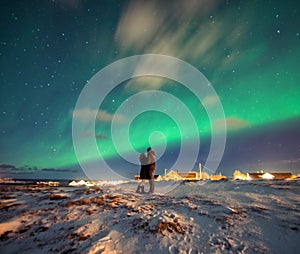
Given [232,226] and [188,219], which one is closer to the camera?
[232,226]

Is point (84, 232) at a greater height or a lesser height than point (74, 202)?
lesser

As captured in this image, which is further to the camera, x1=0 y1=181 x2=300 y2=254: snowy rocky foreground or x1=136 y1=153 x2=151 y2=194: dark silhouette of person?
x1=136 y1=153 x2=151 y2=194: dark silhouette of person

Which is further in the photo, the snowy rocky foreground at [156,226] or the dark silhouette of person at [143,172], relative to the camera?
the dark silhouette of person at [143,172]

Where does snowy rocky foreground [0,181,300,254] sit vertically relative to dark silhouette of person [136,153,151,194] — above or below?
below

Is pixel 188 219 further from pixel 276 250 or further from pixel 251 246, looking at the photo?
pixel 276 250

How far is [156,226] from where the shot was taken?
18.0ft

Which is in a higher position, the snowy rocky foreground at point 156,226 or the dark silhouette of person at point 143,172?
the dark silhouette of person at point 143,172

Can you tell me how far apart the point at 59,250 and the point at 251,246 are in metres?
4.76

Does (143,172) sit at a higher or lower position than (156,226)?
higher

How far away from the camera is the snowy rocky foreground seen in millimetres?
4480

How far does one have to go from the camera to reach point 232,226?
17.2 feet

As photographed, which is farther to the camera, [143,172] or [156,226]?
[143,172]

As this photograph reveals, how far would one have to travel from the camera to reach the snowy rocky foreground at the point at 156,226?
4480mm

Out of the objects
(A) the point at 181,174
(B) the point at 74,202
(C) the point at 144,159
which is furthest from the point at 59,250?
(A) the point at 181,174
